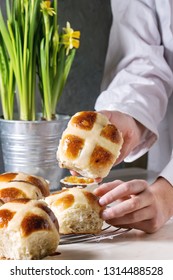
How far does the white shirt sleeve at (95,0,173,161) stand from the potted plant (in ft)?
0.47

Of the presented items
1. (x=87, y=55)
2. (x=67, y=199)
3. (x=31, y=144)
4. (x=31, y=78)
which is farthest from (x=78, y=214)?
(x=87, y=55)

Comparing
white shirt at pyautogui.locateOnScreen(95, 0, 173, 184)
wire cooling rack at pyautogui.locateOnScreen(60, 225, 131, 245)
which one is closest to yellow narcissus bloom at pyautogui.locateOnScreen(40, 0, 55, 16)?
white shirt at pyautogui.locateOnScreen(95, 0, 173, 184)

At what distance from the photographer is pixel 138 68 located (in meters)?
1.90

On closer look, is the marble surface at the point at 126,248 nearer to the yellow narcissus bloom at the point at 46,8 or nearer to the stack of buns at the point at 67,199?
the stack of buns at the point at 67,199

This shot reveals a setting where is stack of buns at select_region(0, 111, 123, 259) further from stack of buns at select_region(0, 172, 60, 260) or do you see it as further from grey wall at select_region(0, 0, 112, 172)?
grey wall at select_region(0, 0, 112, 172)

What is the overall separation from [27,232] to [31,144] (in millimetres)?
676

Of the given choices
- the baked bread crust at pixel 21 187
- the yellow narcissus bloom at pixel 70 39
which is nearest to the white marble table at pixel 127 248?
the baked bread crust at pixel 21 187

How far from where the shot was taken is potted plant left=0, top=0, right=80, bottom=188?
1769mm

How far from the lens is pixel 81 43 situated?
7.01ft

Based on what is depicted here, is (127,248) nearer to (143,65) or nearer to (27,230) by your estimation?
(27,230)

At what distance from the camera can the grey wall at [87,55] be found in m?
2.12

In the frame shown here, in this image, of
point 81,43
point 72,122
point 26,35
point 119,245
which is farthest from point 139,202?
point 81,43

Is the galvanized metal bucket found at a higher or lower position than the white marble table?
lower

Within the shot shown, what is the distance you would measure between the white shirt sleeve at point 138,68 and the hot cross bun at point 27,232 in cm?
63
